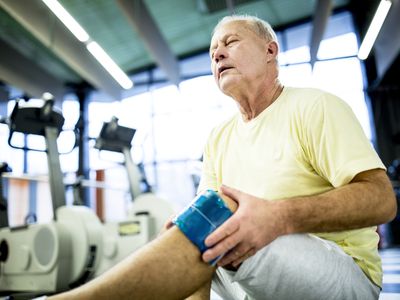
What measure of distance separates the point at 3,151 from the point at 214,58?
6.44m

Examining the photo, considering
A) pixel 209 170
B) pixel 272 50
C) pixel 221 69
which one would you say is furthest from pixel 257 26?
pixel 209 170

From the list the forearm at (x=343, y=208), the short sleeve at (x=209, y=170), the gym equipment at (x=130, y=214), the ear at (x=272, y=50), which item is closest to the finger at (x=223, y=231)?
the forearm at (x=343, y=208)

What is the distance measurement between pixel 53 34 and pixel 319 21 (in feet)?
13.8

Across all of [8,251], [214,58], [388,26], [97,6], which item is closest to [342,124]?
[214,58]

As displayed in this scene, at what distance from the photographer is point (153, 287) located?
75cm

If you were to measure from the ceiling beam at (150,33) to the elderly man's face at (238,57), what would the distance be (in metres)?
4.15

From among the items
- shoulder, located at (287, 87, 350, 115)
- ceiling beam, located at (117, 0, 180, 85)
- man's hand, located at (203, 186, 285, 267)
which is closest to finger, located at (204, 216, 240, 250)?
man's hand, located at (203, 186, 285, 267)

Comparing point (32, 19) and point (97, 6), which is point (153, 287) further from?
point (97, 6)

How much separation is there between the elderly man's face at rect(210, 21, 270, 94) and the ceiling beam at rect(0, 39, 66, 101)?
236 inches

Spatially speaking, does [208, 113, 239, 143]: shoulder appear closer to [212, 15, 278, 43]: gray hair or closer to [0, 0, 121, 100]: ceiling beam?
[212, 15, 278, 43]: gray hair

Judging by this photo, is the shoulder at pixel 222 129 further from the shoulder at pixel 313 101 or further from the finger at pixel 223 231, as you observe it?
the finger at pixel 223 231

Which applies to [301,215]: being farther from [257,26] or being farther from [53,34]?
[53,34]

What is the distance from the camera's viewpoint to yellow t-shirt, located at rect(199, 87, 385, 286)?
95 cm

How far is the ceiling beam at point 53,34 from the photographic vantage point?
495cm
